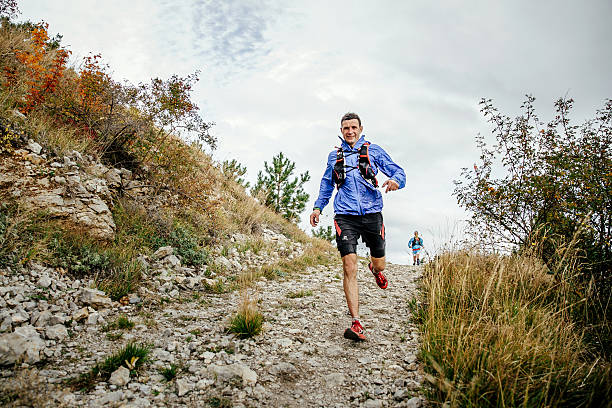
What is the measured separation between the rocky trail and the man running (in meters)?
0.69

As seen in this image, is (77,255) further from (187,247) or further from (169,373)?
(169,373)

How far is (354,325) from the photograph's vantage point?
4.03 m

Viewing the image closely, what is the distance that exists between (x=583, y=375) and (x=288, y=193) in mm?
13999

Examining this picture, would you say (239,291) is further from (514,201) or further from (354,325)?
(514,201)

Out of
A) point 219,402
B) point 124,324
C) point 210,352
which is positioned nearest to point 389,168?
point 210,352

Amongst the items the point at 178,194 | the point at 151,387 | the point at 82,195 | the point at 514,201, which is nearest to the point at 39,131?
the point at 82,195

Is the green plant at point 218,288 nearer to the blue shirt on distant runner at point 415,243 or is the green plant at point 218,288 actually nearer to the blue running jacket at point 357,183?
the blue running jacket at point 357,183

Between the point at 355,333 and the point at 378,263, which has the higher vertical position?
the point at 378,263

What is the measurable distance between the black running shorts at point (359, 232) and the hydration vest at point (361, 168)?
0.47 m

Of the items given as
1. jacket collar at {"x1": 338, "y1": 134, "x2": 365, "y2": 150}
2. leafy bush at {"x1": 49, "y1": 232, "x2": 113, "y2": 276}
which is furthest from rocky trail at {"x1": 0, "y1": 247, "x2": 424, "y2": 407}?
jacket collar at {"x1": 338, "y1": 134, "x2": 365, "y2": 150}

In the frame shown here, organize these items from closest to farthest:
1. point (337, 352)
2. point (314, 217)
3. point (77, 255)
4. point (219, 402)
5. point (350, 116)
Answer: point (219, 402) < point (337, 352) < point (314, 217) < point (350, 116) < point (77, 255)

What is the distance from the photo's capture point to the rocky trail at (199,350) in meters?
2.75

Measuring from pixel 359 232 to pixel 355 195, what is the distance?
504mm

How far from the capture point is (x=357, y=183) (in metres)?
4.37
